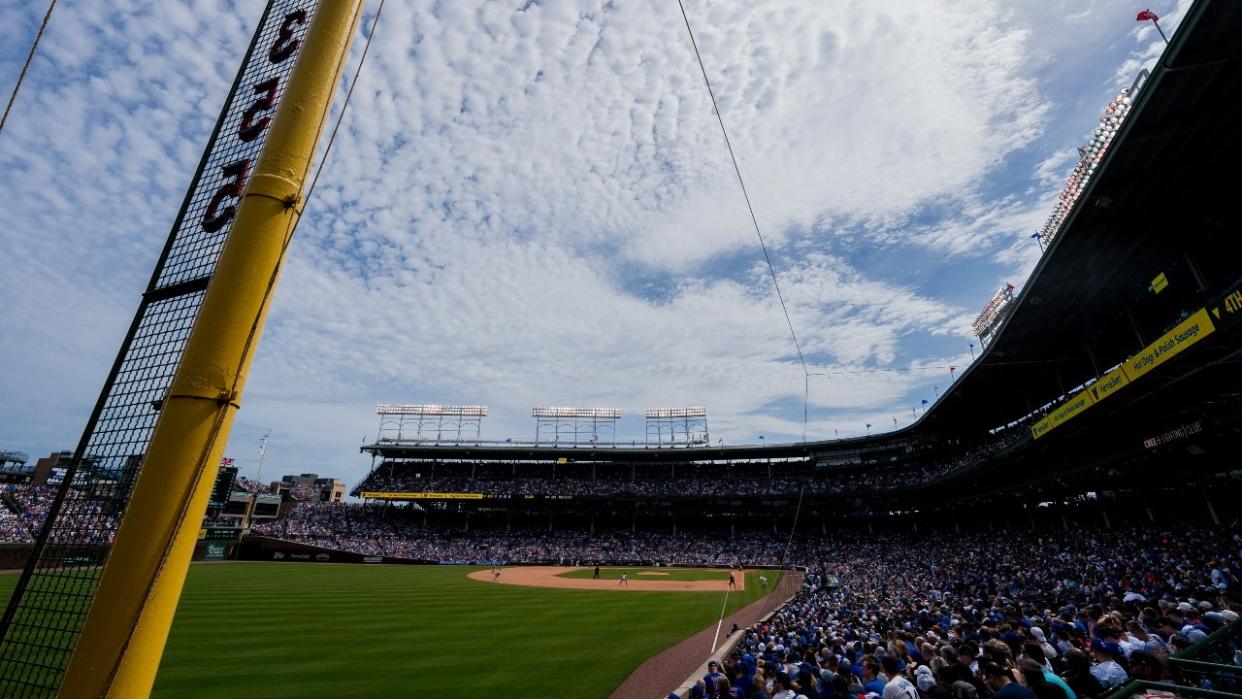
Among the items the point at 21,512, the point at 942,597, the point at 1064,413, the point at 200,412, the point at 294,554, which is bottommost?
the point at 942,597

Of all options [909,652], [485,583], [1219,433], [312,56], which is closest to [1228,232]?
[1219,433]

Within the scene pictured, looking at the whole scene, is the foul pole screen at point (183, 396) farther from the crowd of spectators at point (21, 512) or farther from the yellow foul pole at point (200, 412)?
the crowd of spectators at point (21, 512)

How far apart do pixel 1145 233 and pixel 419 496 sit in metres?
59.9

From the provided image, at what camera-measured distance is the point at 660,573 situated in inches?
1603

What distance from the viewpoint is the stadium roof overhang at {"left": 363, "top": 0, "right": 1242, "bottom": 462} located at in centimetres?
1154

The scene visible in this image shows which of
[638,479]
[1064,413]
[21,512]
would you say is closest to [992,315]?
[1064,413]

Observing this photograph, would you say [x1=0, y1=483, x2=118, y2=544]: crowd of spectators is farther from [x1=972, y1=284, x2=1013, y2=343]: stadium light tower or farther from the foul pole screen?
[x1=972, y1=284, x2=1013, y2=343]: stadium light tower

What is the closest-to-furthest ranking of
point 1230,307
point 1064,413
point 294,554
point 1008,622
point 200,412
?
point 200,412 → point 1008,622 → point 1230,307 → point 1064,413 → point 294,554

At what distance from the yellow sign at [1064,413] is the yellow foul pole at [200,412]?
81.8 feet

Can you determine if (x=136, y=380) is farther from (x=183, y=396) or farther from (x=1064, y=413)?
(x=1064, y=413)

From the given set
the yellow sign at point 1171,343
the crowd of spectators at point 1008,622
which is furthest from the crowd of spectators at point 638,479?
the yellow sign at point 1171,343

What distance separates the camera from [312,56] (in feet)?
8.69

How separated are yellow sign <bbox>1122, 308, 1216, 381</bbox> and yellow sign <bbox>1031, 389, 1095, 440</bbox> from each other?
2.87 metres

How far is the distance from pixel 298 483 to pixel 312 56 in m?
117
